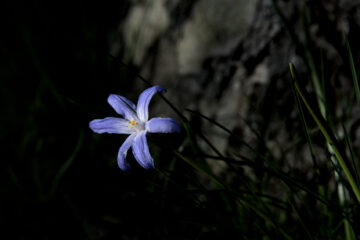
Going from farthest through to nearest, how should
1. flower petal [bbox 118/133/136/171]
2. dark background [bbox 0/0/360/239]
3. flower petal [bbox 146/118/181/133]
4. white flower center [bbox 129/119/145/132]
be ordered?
dark background [bbox 0/0/360/239] < white flower center [bbox 129/119/145/132] < flower petal [bbox 118/133/136/171] < flower petal [bbox 146/118/181/133]

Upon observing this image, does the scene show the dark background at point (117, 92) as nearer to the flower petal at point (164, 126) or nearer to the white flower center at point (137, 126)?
the white flower center at point (137, 126)

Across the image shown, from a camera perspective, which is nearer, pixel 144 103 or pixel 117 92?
pixel 144 103

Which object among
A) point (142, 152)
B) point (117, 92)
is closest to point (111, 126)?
point (142, 152)

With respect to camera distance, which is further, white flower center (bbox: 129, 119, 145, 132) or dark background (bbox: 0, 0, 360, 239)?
dark background (bbox: 0, 0, 360, 239)

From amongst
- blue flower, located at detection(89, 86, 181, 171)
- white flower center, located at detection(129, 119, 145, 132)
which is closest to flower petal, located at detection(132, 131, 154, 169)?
blue flower, located at detection(89, 86, 181, 171)

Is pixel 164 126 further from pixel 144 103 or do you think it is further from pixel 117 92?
pixel 117 92

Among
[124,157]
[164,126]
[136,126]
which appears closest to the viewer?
[164,126]

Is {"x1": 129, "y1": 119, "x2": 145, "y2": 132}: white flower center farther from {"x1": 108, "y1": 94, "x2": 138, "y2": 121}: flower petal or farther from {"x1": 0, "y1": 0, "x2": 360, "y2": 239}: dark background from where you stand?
{"x1": 0, "y1": 0, "x2": 360, "y2": 239}: dark background

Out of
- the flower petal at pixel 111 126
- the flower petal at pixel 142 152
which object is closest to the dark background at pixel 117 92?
the flower petal at pixel 111 126
